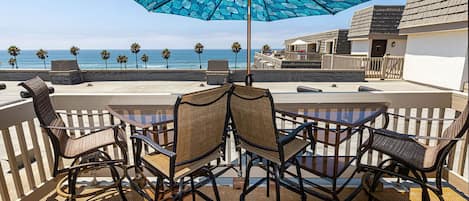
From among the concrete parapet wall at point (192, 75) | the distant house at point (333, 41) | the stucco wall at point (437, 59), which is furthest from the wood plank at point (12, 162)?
the distant house at point (333, 41)

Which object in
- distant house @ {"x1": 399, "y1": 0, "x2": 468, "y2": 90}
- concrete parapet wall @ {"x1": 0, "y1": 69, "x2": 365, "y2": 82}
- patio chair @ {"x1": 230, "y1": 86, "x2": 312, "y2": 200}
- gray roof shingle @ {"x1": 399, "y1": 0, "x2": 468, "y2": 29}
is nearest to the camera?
patio chair @ {"x1": 230, "y1": 86, "x2": 312, "y2": 200}

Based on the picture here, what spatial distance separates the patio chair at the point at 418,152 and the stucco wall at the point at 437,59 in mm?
8555

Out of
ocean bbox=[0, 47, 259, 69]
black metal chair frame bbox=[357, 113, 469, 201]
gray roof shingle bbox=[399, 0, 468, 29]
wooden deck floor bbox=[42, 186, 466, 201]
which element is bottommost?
wooden deck floor bbox=[42, 186, 466, 201]

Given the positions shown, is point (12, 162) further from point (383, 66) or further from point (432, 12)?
point (383, 66)

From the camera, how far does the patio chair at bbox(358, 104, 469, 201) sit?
1.63 metres

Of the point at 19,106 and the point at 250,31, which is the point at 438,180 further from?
the point at 19,106

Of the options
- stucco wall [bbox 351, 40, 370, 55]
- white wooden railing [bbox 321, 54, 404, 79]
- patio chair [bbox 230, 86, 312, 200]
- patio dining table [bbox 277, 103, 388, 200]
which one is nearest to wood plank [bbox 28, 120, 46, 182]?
patio chair [bbox 230, 86, 312, 200]

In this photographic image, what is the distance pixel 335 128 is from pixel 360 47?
16.2 meters

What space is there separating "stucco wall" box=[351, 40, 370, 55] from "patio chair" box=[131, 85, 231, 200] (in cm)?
1610

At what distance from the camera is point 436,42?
9.98 meters

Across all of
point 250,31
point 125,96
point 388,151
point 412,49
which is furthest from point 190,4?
point 412,49

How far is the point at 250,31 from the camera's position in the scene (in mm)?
2475

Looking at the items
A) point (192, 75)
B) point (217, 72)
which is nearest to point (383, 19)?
point (217, 72)

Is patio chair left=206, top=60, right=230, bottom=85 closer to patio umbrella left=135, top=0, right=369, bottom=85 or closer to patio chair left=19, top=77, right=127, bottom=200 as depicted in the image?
patio umbrella left=135, top=0, right=369, bottom=85
